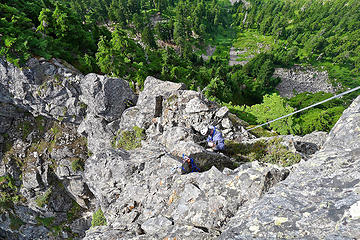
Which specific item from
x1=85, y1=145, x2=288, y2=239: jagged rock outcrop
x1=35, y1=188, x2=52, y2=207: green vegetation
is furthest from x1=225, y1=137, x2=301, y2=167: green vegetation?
x1=35, y1=188, x2=52, y2=207: green vegetation

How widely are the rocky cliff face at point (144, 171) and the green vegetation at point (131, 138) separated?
0.33 ft

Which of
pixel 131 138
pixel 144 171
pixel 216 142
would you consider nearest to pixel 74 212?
pixel 131 138

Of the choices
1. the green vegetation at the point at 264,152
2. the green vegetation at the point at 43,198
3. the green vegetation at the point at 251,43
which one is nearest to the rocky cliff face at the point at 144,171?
the green vegetation at the point at 43,198

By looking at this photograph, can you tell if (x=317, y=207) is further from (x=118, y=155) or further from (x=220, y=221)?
(x=118, y=155)

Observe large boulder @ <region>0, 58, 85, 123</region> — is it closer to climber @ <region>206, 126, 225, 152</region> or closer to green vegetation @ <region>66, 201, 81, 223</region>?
green vegetation @ <region>66, 201, 81, 223</region>

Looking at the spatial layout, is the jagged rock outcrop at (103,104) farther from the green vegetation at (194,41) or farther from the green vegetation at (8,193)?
the green vegetation at (8,193)

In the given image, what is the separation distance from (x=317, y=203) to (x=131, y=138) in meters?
14.6

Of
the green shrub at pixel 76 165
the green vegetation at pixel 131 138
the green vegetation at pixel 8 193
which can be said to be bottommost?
the green vegetation at pixel 8 193

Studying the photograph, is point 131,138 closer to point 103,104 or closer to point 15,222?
point 103,104

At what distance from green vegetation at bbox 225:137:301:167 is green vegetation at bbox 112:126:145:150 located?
8.03 metres

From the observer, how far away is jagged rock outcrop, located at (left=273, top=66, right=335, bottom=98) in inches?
3044

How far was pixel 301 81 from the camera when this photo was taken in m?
82.4

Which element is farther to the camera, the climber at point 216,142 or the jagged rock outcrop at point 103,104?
the jagged rock outcrop at point 103,104

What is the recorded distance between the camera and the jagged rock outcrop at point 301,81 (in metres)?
77.3
